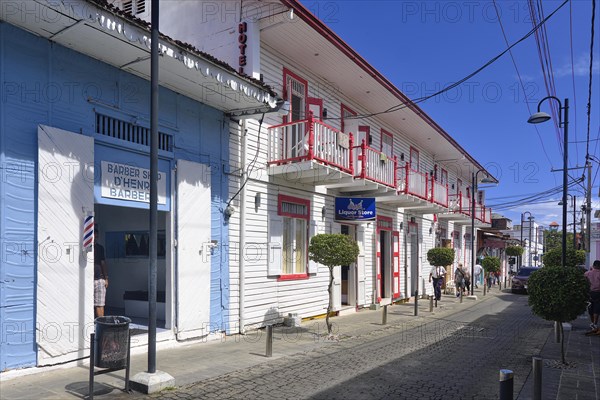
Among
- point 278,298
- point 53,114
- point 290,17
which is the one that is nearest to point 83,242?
point 53,114

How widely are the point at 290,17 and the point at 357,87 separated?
510 centimetres

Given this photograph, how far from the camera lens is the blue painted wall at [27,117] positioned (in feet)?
20.4

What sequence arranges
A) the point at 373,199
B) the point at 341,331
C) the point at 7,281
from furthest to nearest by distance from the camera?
the point at 373,199 < the point at 341,331 < the point at 7,281

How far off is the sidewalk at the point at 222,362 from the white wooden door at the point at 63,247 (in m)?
0.42

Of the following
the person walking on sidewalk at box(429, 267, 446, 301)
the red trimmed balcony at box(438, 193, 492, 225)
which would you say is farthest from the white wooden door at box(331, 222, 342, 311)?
the red trimmed balcony at box(438, 193, 492, 225)

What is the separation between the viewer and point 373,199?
13.5m

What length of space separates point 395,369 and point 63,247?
5.34 metres

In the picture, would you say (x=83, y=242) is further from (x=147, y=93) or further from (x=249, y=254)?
(x=249, y=254)

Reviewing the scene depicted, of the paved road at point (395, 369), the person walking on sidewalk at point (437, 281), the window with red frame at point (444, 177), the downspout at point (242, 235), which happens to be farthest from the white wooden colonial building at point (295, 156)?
the window with red frame at point (444, 177)

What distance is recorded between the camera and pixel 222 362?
776cm

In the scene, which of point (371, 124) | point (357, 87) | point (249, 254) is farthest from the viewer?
point (371, 124)

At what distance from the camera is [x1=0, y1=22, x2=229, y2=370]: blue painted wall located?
6219 millimetres

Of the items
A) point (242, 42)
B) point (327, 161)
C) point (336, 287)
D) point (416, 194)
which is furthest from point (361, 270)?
point (242, 42)

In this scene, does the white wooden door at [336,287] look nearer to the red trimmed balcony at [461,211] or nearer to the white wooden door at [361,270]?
the white wooden door at [361,270]
